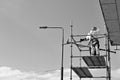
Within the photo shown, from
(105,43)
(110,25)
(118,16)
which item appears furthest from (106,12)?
(105,43)

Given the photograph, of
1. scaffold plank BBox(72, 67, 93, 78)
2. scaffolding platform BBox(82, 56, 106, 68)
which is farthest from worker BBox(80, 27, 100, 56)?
scaffold plank BBox(72, 67, 93, 78)

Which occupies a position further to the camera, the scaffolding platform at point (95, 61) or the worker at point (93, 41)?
the worker at point (93, 41)

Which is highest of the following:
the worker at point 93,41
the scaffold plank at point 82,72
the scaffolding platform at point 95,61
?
the worker at point 93,41

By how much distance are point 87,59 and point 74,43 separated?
1875mm

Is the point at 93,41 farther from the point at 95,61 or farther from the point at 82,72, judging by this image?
the point at 82,72

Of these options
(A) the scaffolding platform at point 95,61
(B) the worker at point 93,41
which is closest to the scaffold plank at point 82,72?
(A) the scaffolding platform at point 95,61

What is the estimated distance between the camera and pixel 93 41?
706 inches

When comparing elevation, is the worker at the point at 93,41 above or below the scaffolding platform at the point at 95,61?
above

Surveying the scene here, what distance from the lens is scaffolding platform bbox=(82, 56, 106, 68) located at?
1711 cm

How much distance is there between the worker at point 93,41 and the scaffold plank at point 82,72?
104 cm

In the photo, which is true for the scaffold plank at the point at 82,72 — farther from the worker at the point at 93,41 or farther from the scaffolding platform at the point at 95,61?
the worker at the point at 93,41

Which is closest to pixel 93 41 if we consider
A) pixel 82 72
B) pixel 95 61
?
pixel 95 61

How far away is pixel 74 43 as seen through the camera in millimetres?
19031

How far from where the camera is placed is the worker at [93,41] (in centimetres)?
1762
